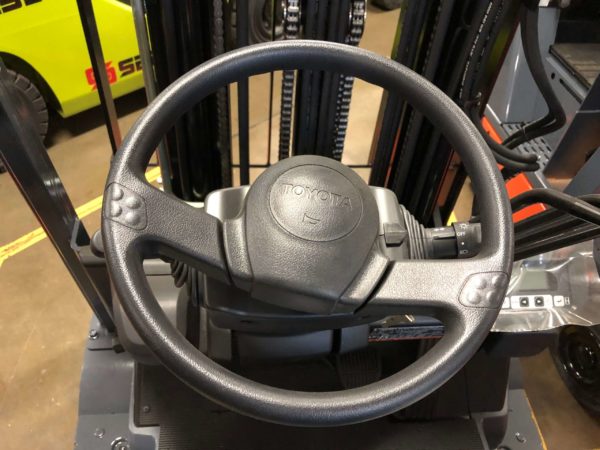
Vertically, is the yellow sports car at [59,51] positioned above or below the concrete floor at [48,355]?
above

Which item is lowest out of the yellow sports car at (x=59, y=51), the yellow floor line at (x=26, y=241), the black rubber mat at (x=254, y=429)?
the yellow floor line at (x=26, y=241)

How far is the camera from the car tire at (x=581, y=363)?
1.37 meters

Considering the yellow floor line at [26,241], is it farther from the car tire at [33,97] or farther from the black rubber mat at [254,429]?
the black rubber mat at [254,429]

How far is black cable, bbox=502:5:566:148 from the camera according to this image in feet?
3.05

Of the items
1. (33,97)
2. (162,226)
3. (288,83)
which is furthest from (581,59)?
(33,97)

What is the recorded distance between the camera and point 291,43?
2.15 feet

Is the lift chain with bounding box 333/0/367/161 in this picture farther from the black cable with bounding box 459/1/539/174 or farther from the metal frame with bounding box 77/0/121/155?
the metal frame with bounding box 77/0/121/155

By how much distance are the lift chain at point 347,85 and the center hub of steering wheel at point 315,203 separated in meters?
0.28

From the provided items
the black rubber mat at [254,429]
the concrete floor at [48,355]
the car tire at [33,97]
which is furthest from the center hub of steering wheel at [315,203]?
the car tire at [33,97]

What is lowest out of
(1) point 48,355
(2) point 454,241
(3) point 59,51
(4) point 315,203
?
(1) point 48,355

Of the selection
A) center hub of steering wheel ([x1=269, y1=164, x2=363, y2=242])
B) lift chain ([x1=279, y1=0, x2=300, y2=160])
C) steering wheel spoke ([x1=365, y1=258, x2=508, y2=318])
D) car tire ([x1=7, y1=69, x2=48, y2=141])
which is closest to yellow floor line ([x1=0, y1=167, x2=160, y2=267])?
car tire ([x1=7, y1=69, x2=48, y2=141])

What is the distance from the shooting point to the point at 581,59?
5.51 ft

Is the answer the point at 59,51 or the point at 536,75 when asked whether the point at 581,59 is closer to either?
the point at 536,75

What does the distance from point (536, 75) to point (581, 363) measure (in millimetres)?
861
